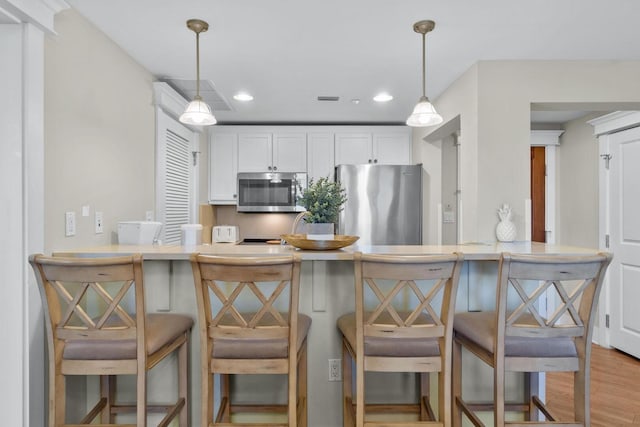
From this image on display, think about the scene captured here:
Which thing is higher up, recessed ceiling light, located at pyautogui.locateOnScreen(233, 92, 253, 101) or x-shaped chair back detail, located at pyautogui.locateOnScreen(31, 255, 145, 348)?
recessed ceiling light, located at pyautogui.locateOnScreen(233, 92, 253, 101)

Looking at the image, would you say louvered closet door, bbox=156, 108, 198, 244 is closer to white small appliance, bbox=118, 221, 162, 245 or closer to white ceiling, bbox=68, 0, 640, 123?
white ceiling, bbox=68, 0, 640, 123

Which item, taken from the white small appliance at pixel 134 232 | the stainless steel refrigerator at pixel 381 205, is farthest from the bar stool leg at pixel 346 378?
the stainless steel refrigerator at pixel 381 205

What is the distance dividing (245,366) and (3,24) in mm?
1765

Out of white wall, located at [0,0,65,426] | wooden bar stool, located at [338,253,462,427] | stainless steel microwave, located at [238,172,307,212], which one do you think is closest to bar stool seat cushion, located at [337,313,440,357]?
wooden bar stool, located at [338,253,462,427]

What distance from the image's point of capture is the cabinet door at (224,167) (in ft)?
14.6

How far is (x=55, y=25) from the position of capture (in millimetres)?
1885

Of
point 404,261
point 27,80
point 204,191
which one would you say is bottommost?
point 404,261

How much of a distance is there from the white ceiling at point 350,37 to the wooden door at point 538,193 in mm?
2058

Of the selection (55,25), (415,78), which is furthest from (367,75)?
(55,25)

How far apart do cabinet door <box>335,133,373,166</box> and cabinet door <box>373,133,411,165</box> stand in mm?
122

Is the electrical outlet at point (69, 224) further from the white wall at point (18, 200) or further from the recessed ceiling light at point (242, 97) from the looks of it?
the recessed ceiling light at point (242, 97)

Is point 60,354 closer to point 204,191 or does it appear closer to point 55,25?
point 55,25

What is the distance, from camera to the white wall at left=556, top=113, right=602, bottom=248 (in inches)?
156

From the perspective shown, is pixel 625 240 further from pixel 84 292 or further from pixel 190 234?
pixel 84 292
